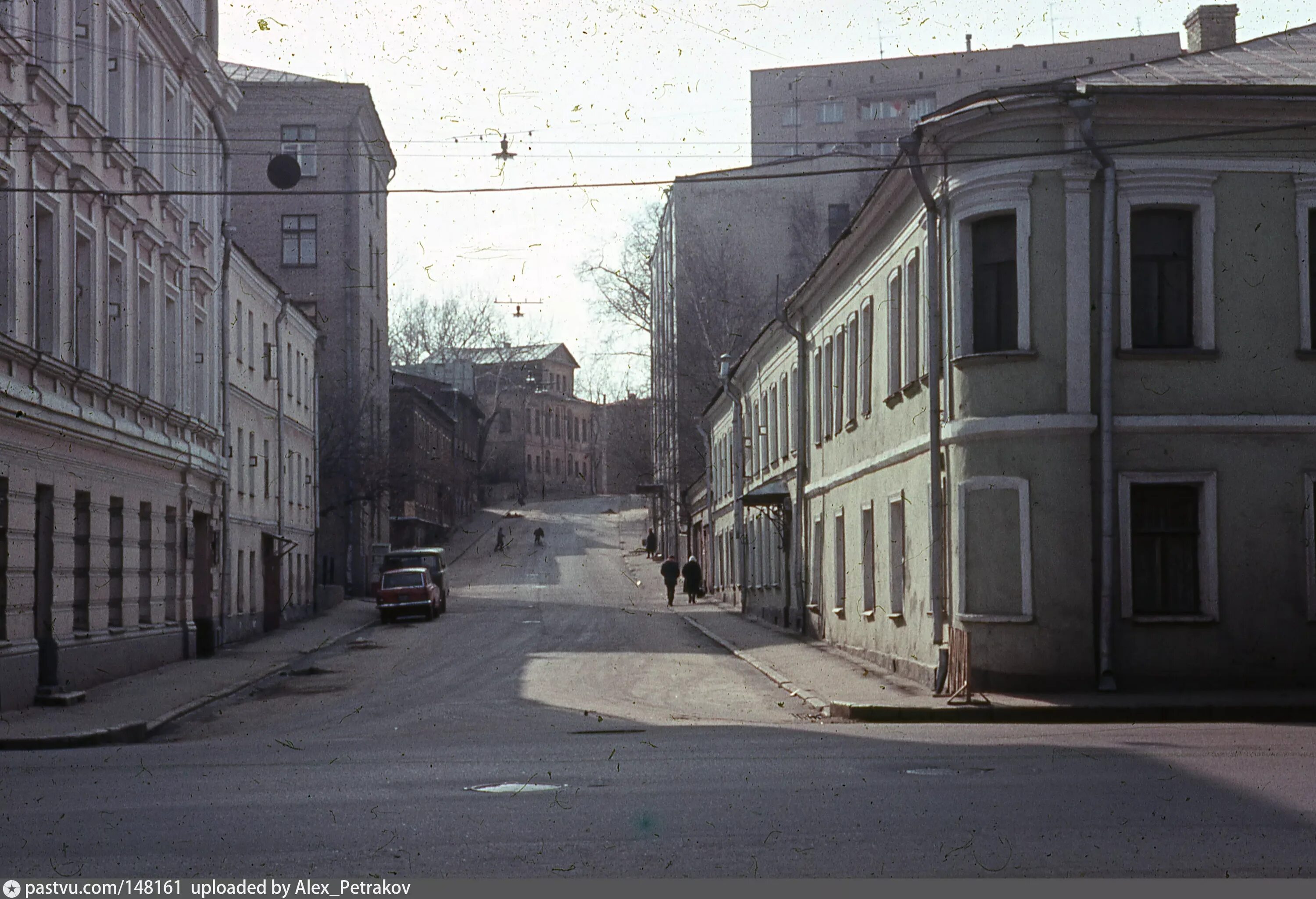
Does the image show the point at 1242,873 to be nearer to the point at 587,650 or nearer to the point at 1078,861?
the point at 1078,861

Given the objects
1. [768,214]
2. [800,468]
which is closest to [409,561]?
[800,468]

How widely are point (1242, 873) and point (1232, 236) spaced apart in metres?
14.2

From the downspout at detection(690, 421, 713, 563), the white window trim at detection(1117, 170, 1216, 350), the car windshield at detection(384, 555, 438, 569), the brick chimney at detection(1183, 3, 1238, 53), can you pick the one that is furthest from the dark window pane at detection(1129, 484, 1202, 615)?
the downspout at detection(690, 421, 713, 563)

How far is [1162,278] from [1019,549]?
3951 millimetres

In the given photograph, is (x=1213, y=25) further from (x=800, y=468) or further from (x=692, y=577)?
(x=692, y=577)

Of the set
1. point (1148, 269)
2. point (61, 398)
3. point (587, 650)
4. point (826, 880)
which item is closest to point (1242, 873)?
point (826, 880)

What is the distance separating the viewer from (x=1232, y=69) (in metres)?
21.0

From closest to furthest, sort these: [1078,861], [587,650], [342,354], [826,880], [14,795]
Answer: [826,880], [1078,861], [14,795], [587,650], [342,354]

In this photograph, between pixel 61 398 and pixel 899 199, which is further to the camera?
pixel 899 199

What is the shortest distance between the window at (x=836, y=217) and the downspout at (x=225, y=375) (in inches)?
1460

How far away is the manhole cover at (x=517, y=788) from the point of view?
10.7 meters

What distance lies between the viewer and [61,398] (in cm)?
2180

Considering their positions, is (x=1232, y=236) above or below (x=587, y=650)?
above

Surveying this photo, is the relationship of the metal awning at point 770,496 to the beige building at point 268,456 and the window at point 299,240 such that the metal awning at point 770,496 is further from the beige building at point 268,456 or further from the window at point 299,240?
the window at point 299,240
